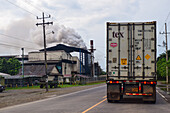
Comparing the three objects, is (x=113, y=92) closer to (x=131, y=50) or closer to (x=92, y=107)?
(x=92, y=107)

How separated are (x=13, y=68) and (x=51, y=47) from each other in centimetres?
2900

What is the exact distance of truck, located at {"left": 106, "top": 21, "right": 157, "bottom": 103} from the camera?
1387cm

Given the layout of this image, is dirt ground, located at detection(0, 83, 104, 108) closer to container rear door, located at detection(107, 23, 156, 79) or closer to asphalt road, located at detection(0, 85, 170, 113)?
asphalt road, located at detection(0, 85, 170, 113)

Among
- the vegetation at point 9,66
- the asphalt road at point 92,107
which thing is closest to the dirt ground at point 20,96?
the asphalt road at point 92,107

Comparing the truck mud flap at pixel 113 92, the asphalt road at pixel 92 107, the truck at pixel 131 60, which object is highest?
the truck at pixel 131 60

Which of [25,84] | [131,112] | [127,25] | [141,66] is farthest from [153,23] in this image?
[25,84]

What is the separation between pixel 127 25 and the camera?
14.5 m

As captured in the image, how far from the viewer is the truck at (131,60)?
13867 millimetres

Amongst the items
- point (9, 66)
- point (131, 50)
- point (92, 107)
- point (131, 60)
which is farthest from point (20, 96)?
point (9, 66)

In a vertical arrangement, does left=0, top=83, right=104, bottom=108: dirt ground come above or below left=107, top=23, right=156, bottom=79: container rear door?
below

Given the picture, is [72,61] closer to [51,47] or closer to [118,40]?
[51,47]

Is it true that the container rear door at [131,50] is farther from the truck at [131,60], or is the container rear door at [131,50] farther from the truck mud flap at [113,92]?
the truck mud flap at [113,92]

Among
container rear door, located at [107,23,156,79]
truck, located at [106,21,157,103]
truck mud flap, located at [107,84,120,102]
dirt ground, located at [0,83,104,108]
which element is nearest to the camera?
truck, located at [106,21,157,103]

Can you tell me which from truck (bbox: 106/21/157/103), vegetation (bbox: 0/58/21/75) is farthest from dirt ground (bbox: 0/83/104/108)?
vegetation (bbox: 0/58/21/75)
